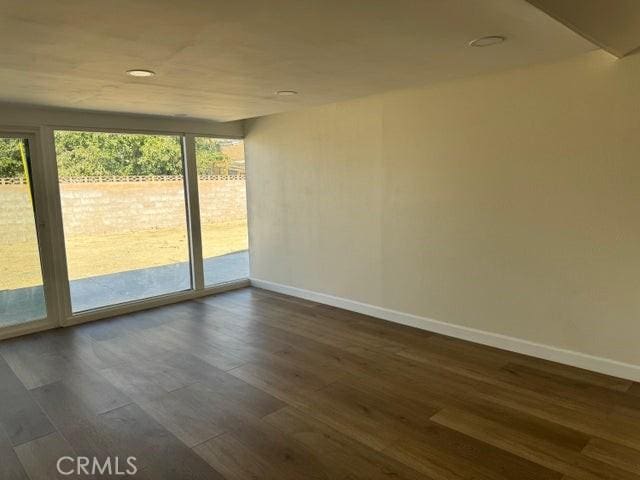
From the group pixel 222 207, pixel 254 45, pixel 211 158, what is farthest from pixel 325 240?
pixel 254 45

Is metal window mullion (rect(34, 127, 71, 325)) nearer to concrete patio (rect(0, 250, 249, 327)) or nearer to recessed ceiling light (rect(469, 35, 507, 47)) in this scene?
concrete patio (rect(0, 250, 249, 327))

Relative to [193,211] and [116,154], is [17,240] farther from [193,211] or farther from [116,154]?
[193,211]

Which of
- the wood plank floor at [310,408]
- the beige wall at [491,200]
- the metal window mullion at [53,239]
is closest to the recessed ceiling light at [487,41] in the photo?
the beige wall at [491,200]

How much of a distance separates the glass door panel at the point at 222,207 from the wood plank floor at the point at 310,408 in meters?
1.73

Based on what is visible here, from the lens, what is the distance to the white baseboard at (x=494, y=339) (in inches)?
123

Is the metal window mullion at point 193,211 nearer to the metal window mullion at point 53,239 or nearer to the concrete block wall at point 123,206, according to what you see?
the concrete block wall at point 123,206

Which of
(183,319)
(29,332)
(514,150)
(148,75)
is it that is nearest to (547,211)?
(514,150)

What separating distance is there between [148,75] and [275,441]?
8.32 ft

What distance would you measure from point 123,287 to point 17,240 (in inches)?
47.6

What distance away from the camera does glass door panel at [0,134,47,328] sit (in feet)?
13.6

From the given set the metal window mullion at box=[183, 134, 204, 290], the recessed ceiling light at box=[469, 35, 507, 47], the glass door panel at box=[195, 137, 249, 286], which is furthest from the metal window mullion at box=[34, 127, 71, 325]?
the recessed ceiling light at box=[469, 35, 507, 47]

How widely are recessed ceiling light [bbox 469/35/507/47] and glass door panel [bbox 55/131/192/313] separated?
3900 mm

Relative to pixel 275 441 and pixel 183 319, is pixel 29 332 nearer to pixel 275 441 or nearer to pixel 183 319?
pixel 183 319

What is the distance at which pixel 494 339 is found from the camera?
146 inches
